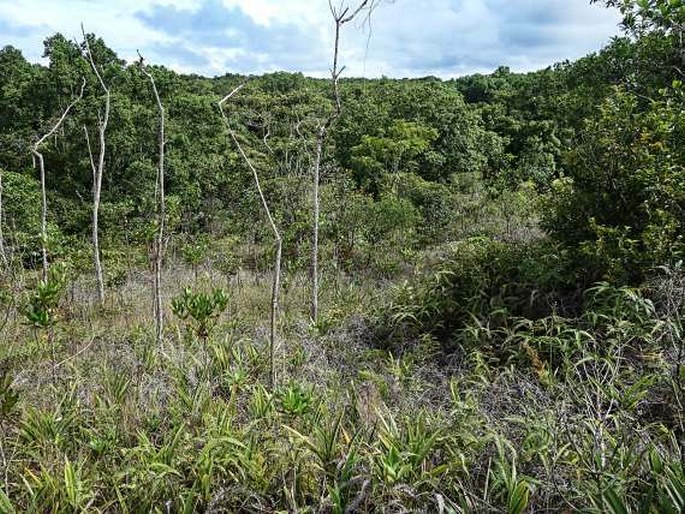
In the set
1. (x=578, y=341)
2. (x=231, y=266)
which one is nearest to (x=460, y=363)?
(x=578, y=341)

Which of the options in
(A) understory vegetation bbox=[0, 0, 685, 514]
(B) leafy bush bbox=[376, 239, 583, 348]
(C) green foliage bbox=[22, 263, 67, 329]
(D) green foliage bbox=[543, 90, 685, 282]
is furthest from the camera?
(B) leafy bush bbox=[376, 239, 583, 348]

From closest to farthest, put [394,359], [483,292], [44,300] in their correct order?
[44,300]
[394,359]
[483,292]

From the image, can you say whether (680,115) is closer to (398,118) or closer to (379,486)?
(379,486)

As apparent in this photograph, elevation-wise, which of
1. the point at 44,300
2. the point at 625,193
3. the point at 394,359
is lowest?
the point at 394,359

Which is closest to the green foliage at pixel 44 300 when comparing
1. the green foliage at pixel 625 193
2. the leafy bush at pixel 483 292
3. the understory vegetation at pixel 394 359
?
the understory vegetation at pixel 394 359

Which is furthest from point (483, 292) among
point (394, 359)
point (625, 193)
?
point (625, 193)

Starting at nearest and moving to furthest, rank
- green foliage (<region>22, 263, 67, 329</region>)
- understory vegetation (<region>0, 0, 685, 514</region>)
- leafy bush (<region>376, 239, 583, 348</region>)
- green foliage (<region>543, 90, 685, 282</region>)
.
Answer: understory vegetation (<region>0, 0, 685, 514</region>) → green foliage (<region>22, 263, 67, 329</region>) → green foliage (<region>543, 90, 685, 282</region>) → leafy bush (<region>376, 239, 583, 348</region>)

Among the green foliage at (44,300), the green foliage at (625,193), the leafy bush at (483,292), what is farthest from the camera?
the leafy bush at (483,292)

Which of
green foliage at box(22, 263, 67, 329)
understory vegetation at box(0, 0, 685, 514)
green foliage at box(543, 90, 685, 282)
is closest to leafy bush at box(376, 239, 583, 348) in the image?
understory vegetation at box(0, 0, 685, 514)

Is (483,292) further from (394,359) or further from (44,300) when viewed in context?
(44,300)

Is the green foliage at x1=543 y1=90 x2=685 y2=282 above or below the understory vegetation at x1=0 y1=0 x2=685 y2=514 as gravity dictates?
above

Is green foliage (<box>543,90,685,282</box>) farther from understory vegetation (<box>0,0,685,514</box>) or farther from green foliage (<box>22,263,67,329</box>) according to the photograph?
green foliage (<box>22,263,67,329</box>)

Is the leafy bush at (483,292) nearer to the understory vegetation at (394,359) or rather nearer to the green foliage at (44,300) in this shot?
the understory vegetation at (394,359)

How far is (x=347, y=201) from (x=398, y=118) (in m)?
8.48
